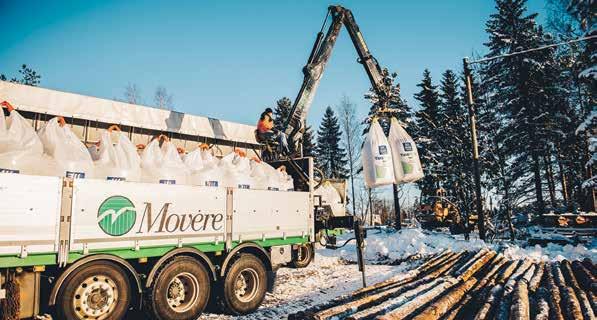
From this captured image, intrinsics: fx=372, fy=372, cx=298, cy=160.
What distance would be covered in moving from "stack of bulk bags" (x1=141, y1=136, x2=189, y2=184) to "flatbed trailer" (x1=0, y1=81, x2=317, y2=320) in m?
0.28

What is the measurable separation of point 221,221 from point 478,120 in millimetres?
24823

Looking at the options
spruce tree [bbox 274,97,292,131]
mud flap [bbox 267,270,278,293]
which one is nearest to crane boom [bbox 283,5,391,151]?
mud flap [bbox 267,270,278,293]

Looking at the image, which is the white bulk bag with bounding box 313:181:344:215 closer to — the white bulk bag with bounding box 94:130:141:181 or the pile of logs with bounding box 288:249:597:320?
the pile of logs with bounding box 288:249:597:320

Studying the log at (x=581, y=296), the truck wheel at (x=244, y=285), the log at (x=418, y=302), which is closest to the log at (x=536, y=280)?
the log at (x=581, y=296)

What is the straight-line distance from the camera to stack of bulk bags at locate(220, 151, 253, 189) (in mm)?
6155

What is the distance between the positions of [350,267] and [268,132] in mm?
4335

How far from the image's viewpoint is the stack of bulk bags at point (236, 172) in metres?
6.15

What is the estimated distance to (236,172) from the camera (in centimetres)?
639

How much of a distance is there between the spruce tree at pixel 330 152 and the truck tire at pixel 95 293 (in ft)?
113

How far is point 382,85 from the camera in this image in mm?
9672

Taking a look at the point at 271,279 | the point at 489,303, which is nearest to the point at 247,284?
the point at 271,279

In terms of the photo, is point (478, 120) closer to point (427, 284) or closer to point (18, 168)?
point (427, 284)

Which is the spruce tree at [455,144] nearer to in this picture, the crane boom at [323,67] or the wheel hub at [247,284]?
the crane boom at [323,67]

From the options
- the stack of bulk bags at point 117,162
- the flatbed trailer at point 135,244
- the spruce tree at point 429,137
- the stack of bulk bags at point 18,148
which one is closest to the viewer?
the flatbed trailer at point 135,244
